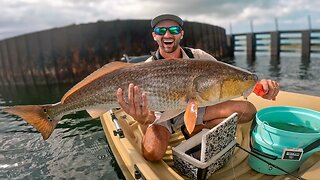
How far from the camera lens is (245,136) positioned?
16.4 ft

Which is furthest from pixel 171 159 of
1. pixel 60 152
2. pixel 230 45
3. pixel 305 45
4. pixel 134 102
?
pixel 230 45

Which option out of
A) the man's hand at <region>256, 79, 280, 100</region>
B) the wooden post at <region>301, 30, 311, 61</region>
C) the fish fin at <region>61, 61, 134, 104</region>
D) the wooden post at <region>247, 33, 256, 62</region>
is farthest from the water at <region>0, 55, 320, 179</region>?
the wooden post at <region>247, 33, 256, 62</region>

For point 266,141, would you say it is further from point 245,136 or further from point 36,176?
point 36,176

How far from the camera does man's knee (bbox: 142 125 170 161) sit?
3.95 m

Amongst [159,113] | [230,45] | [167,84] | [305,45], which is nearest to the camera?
[167,84]

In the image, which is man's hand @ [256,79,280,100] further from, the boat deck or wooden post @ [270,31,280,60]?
wooden post @ [270,31,280,60]

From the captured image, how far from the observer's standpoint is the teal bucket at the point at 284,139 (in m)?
3.36

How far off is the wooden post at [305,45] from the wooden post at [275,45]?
90.8 inches

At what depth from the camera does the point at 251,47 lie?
2883 centimetres

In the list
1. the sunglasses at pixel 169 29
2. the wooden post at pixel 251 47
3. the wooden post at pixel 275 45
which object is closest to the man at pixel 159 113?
the sunglasses at pixel 169 29

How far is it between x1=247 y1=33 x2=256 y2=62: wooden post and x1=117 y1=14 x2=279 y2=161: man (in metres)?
25.2

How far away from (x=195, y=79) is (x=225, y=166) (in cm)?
154

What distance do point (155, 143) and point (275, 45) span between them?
25.7 metres

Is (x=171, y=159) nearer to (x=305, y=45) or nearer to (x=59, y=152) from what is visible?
(x=59, y=152)
